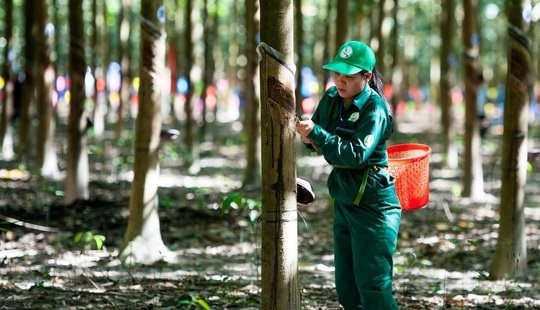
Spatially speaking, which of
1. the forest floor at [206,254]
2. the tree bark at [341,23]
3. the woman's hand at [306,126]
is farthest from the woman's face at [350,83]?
the tree bark at [341,23]

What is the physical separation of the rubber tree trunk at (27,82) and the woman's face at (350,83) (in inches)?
411

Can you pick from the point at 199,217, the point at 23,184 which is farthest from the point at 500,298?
the point at 23,184

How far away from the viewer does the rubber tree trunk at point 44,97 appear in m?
11.5

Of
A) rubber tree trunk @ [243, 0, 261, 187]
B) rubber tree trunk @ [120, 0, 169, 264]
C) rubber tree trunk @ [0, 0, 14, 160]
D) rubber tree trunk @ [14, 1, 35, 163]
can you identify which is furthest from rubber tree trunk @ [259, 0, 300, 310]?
rubber tree trunk @ [0, 0, 14, 160]

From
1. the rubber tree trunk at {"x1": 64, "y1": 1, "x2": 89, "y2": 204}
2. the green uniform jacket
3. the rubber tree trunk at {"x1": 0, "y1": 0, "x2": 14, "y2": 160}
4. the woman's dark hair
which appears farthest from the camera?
the rubber tree trunk at {"x1": 0, "y1": 0, "x2": 14, "y2": 160}

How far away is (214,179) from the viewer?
1340cm

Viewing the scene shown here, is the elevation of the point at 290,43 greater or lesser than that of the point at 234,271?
greater

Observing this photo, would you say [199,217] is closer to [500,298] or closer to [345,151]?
[500,298]

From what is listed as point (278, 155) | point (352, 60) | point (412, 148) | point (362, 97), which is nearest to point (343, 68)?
point (352, 60)

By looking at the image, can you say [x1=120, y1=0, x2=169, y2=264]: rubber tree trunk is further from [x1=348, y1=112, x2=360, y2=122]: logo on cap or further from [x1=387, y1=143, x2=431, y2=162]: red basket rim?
[x1=348, y1=112, x2=360, y2=122]: logo on cap

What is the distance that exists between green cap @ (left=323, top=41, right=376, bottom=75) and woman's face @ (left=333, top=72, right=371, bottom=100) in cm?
4

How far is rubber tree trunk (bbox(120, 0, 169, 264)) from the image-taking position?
6.92 metres

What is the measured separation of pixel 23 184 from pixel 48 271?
535 cm

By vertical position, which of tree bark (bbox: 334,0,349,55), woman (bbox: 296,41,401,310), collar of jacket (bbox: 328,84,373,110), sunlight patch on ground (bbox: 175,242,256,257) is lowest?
sunlight patch on ground (bbox: 175,242,256,257)
